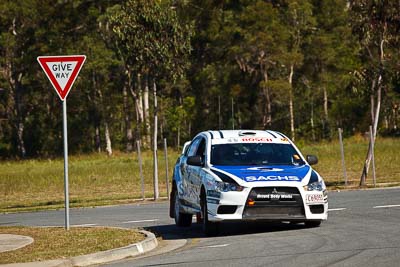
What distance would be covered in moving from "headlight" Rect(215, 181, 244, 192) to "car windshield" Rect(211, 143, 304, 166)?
105 cm

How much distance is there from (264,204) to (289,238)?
1.00 m

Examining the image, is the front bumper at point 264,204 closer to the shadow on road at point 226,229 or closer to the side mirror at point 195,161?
the shadow on road at point 226,229

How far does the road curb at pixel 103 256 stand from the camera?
43.9ft

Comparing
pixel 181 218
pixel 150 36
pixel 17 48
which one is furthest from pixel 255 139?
pixel 17 48

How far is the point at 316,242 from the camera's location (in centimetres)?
1477

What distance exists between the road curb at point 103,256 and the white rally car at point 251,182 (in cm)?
144

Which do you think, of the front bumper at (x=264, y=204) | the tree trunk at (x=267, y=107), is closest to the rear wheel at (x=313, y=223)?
the front bumper at (x=264, y=204)

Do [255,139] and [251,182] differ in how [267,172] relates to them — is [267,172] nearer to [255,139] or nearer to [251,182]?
[251,182]

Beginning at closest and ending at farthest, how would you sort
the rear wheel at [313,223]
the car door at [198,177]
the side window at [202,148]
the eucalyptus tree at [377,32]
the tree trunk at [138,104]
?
the rear wheel at [313,223] → the car door at [198,177] → the side window at [202,148] → the eucalyptus tree at [377,32] → the tree trunk at [138,104]

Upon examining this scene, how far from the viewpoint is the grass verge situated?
14.2m

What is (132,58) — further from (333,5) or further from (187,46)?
(333,5)

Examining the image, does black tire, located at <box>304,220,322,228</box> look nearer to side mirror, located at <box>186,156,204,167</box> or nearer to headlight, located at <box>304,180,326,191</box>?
headlight, located at <box>304,180,326,191</box>

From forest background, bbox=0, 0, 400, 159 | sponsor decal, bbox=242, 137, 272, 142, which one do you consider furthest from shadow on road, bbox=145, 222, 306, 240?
forest background, bbox=0, 0, 400, 159

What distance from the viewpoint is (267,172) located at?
16.9m
